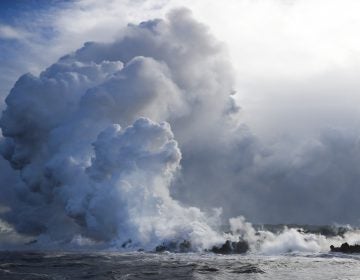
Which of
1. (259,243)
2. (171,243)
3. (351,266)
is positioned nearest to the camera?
(351,266)

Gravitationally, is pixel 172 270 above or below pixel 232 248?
below

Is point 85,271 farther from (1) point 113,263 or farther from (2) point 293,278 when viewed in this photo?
(2) point 293,278

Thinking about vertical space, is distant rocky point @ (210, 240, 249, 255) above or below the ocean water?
above

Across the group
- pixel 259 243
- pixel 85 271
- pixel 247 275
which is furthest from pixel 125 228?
pixel 247 275

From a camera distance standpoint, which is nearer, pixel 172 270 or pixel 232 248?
pixel 172 270

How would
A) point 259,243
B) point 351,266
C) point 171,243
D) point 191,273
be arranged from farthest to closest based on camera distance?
1. point 259,243
2. point 171,243
3. point 351,266
4. point 191,273

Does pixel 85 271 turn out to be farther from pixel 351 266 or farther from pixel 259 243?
pixel 259 243

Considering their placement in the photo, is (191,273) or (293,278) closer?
(293,278)

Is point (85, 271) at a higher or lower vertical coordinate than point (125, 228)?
lower

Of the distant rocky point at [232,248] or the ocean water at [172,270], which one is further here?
the distant rocky point at [232,248]

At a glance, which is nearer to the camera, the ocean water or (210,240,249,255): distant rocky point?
the ocean water

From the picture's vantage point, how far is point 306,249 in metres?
143

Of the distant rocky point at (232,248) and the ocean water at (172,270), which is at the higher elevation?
the distant rocky point at (232,248)

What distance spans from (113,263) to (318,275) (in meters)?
38.6
